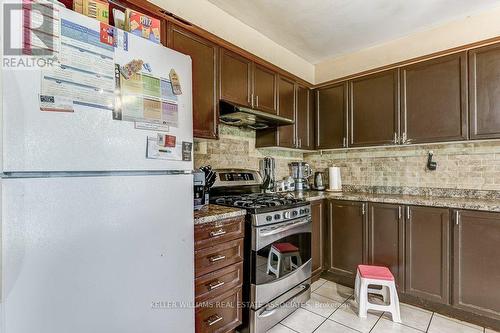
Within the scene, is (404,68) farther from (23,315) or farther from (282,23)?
(23,315)

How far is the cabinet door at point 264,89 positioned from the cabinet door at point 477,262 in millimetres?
1863

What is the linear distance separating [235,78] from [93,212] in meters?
1.64

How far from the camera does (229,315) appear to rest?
5.58ft

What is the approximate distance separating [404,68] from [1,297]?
3206mm

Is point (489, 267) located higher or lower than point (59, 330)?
lower

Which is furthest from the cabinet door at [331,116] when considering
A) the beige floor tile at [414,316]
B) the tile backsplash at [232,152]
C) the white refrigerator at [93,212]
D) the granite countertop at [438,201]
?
the white refrigerator at [93,212]

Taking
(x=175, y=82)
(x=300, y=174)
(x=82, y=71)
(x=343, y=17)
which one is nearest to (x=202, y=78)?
(x=175, y=82)

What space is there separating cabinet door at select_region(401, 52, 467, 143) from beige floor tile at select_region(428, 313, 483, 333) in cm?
153

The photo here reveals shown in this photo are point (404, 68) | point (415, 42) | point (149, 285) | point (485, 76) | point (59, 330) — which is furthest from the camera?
point (415, 42)

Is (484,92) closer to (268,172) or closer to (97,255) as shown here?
(268,172)

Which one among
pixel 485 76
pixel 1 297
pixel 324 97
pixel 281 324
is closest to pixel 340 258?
pixel 281 324

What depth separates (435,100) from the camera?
7.68ft

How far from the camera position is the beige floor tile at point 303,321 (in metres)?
1.92

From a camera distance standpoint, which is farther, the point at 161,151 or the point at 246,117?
the point at 246,117
